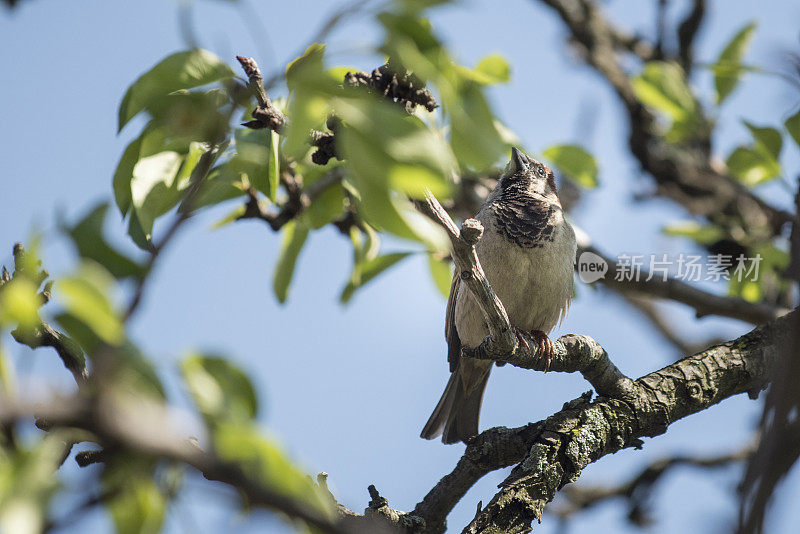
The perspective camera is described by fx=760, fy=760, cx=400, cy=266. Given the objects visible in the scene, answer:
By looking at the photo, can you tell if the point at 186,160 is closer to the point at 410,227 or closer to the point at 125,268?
A: the point at 125,268

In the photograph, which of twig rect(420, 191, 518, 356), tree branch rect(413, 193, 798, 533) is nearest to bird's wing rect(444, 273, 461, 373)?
tree branch rect(413, 193, 798, 533)

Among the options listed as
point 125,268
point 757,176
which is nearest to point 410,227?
point 125,268

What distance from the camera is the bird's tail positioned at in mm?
4664

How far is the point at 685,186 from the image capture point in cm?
548

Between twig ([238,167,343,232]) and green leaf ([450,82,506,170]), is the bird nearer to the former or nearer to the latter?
twig ([238,167,343,232])

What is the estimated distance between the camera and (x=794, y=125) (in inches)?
120

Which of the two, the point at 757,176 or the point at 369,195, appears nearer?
the point at 369,195

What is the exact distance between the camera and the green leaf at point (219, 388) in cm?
110

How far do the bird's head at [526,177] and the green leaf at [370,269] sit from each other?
139 cm

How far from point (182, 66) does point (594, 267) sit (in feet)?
9.70

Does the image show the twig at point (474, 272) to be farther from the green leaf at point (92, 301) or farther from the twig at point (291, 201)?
the green leaf at point (92, 301)

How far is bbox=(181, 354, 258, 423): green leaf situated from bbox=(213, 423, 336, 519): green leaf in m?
0.03

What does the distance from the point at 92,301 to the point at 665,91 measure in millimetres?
3741

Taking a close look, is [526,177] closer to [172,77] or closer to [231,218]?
[231,218]
